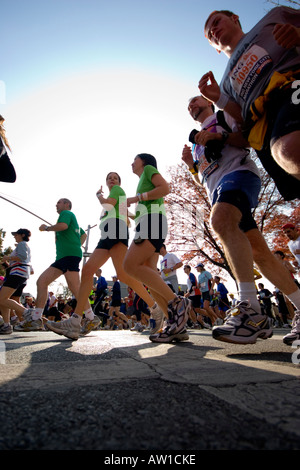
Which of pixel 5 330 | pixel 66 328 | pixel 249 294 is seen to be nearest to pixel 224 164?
pixel 249 294

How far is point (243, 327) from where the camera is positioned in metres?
1.84

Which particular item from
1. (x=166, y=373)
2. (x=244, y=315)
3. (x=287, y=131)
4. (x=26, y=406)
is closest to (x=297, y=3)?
(x=287, y=131)

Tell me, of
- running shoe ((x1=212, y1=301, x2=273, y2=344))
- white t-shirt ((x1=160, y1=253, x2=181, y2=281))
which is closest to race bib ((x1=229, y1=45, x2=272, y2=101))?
running shoe ((x1=212, y1=301, x2=273, y2=344))

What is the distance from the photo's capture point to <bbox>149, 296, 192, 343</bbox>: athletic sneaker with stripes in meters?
2.62

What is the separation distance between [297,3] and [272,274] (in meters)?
5.87

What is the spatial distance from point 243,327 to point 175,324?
898 mm

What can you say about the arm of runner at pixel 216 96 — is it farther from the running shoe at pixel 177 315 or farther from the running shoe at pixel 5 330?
the running shoe at pixel 5 330

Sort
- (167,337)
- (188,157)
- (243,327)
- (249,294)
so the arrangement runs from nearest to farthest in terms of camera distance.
A: 1. (243,327)
2. (249,294)
3. (167,337)
4. (188,157)

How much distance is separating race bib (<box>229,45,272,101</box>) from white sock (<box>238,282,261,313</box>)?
127 centimetres

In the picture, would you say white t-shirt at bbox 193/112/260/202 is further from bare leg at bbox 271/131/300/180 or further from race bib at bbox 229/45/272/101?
bare leg at bbox 271/131/300/180

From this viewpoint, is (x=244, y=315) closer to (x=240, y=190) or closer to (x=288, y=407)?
(x=240, y=190)

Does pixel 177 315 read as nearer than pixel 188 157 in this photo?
Yes

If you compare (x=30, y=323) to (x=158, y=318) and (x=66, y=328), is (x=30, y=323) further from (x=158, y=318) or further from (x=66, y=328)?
(x=158, y=318)

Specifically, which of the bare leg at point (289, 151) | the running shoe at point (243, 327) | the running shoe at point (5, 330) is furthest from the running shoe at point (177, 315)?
the running shoe at point (5, 330)
